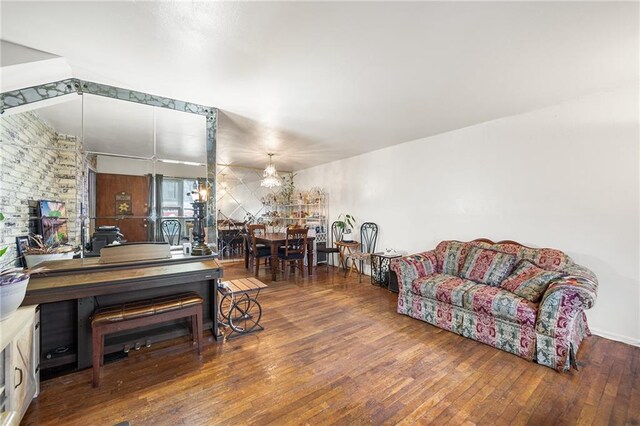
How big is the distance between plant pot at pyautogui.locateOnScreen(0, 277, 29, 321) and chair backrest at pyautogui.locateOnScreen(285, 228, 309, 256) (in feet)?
11.2

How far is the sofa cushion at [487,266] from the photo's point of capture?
2.83 metres

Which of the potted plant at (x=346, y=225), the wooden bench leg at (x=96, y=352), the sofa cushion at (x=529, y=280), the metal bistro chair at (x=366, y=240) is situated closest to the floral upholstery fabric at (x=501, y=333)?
the sofa cushion at (x=529, y=280)

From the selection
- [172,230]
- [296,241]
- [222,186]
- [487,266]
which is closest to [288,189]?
[222,186]

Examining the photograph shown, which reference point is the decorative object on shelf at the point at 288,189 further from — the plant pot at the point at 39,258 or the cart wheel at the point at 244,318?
the plant pot at the point at 39,258

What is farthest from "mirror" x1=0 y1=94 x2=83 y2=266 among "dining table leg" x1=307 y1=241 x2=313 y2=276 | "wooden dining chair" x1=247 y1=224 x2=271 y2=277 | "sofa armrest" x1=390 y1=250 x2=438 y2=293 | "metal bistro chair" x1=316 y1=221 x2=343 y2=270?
"metal bistro chair" x1=316 y1=221 x2=343 y2=270

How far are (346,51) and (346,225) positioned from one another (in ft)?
13.3

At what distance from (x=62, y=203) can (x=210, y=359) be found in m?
2.22

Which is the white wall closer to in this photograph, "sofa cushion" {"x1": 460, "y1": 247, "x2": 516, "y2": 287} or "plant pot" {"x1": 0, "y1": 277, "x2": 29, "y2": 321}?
"sofa cushion" {"x1": 460, "y1": 247, "x2": 516, "y2": 287}

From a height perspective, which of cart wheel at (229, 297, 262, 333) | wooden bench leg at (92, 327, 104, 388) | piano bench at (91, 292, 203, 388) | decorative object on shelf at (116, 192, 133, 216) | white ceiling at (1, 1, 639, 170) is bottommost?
cart wheel at (229, 297, 262, 333)

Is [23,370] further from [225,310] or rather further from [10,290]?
[225,310]

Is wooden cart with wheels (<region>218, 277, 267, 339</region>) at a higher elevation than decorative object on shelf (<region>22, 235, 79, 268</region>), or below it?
below

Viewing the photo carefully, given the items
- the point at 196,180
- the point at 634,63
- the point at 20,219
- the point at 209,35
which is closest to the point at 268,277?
the point at 196,180

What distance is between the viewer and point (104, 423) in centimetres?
151

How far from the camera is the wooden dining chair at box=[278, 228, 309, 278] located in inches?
187
